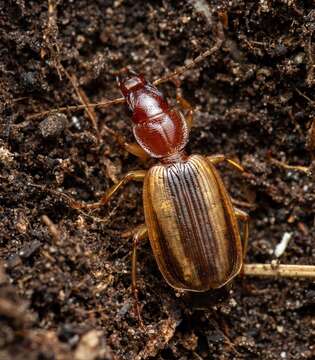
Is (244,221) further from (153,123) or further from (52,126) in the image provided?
(52,126)

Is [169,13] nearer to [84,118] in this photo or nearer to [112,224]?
[84,118]

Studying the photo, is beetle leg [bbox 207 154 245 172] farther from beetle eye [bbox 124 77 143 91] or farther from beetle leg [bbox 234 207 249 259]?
beetle eye [bbox 124 77 143 91]

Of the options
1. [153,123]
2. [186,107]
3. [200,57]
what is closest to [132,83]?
[153,123]

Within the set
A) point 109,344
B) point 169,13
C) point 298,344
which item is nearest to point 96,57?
point 169,13

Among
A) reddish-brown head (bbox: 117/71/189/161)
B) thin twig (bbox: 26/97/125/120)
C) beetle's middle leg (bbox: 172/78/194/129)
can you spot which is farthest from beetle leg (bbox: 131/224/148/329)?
thin twig (bbox: 26/97/125/120)

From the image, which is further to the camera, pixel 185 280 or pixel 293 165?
pixel 293 165

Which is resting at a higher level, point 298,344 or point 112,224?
point 112,224

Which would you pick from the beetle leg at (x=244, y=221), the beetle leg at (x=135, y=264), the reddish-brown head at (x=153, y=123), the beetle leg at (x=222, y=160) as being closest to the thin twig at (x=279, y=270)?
the beetle leg at (x=244, y=221)
